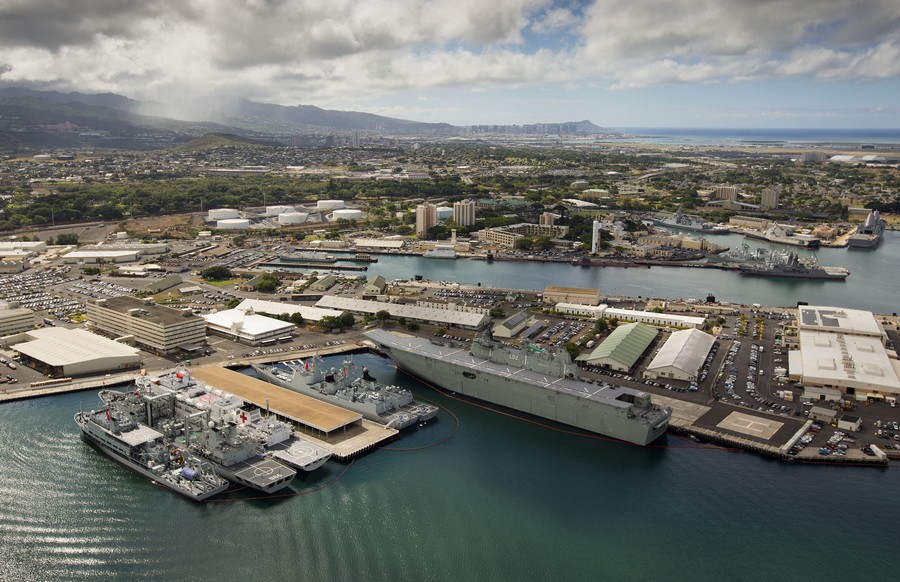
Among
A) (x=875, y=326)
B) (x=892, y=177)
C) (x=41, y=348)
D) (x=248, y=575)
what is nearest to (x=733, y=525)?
(x=248, y=575)

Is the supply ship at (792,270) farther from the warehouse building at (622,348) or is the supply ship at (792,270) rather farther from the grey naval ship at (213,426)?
the grey naval ship at (213,426)

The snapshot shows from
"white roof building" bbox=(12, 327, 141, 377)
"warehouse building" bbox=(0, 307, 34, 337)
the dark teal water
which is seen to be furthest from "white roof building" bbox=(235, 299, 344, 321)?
the dark teal water

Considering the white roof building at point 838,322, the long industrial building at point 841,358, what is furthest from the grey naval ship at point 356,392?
the white roof building at point 838,322

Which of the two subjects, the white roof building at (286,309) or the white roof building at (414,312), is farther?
the white roof building at (286,309)

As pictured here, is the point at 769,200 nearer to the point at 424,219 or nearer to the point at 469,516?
the point at 424,219

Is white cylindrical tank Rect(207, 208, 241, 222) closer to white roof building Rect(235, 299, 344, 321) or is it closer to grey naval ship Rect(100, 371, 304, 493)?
white roof building Rect(235, 299, 344, 321)

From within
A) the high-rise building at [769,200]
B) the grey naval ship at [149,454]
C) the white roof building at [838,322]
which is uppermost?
the high-rise building at [769,200]

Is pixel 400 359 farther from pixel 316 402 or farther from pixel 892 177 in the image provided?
pixel 892 177

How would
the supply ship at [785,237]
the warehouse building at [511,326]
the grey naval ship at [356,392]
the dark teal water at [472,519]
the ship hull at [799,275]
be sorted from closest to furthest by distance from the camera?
1. the dark teal water at [472,519]
2. the grey naval ship at [356,392]
3. the warehouse building at [511,326]
4. the ship hull at [799,275]
5. the supply ship at [785,237]
